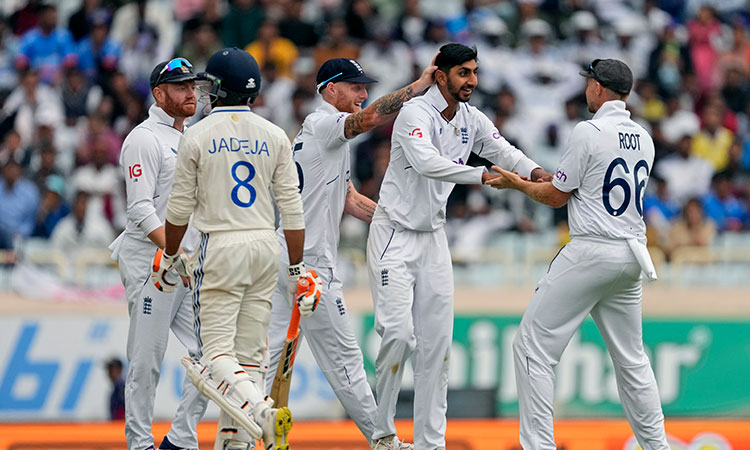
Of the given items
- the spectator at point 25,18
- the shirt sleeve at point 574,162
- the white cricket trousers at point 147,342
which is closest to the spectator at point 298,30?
the spectator at point 25,18

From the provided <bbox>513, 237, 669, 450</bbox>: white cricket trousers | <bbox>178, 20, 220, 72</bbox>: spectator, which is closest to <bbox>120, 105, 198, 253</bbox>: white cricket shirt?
<bbox>513, 237, 669, 450</bbox>: white cricket trousers

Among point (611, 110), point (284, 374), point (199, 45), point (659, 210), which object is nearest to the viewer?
point (611, 110)

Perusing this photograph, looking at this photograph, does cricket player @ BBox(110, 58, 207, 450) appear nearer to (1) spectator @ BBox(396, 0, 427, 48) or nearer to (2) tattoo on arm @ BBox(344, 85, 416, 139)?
(2) tattoo on arm @ BBox(344, 85, 416, 139)

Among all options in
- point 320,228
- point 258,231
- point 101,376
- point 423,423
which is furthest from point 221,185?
point 101,376

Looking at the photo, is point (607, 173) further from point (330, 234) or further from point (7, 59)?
point (7, 59)

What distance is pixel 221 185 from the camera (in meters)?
7.69

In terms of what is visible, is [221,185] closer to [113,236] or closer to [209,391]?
[209,391]

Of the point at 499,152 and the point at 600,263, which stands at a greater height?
the point at 499,152

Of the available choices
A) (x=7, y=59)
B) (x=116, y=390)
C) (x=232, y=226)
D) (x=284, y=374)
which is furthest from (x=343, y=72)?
(x=7, y=59)

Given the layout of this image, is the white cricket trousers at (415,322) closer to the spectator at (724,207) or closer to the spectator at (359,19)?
the spectator at (724,207)

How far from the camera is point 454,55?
848 centimetres

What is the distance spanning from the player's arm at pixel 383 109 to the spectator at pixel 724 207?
27.0 feet

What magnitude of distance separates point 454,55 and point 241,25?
9.83m

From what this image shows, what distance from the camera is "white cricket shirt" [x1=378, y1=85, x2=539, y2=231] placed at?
8.54m
